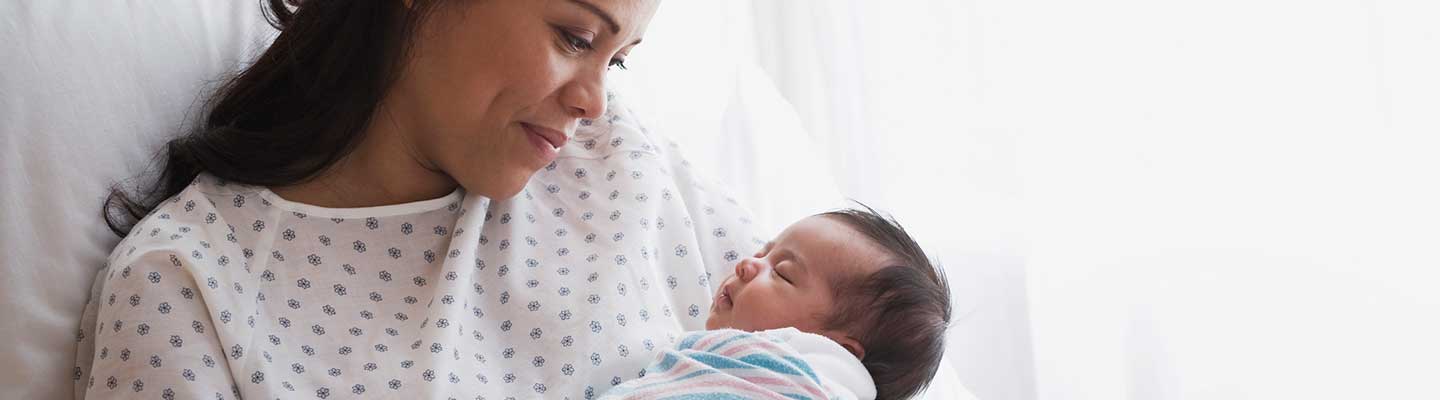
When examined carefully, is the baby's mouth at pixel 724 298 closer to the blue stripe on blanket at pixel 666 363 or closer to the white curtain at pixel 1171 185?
the blue stripe on blanket at pixel 666 363

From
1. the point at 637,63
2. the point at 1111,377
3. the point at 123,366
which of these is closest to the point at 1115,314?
the point at 1111,377

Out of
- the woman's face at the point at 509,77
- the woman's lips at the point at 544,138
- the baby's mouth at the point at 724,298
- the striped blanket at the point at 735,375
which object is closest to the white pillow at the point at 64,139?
the woman's face at the point at 509,77

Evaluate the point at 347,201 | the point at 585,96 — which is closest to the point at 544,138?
the point at 585,96

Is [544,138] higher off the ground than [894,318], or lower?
higher

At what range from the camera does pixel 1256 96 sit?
2164mm

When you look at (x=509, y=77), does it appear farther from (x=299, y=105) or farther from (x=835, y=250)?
(x=835, y=250)

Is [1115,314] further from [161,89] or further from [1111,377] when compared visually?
[161,89]

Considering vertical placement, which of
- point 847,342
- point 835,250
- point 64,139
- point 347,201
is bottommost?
point 847,342

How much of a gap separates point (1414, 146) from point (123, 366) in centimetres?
179

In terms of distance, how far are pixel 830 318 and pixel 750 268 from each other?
0.12 m

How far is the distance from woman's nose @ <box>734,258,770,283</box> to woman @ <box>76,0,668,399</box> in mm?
258

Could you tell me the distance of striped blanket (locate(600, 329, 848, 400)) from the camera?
1408 millimetres

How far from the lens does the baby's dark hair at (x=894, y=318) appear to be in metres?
1.60

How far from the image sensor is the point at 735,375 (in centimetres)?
143
